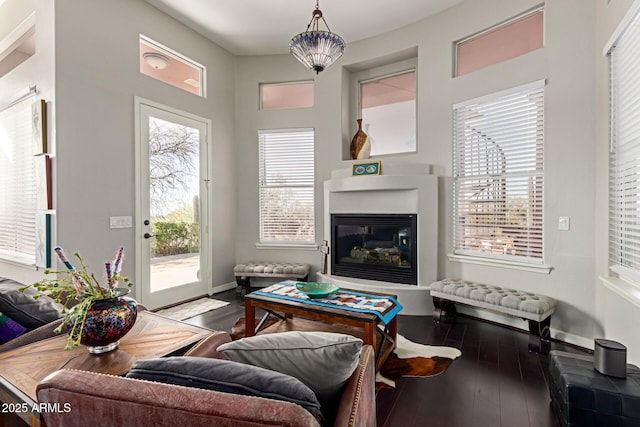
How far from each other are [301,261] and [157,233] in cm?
204

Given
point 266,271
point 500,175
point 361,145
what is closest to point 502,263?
point 500,175

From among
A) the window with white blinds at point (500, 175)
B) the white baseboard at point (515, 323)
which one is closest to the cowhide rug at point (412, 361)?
the white baseboard at point (515, 323)

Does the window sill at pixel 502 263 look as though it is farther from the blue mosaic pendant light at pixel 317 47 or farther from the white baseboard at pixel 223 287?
the white baseboard at pixel 223 287

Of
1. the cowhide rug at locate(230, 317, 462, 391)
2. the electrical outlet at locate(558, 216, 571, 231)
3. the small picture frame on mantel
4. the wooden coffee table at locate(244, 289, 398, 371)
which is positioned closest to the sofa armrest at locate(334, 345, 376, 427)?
the wooden coffee table at locate(244, 289, 398, 371)

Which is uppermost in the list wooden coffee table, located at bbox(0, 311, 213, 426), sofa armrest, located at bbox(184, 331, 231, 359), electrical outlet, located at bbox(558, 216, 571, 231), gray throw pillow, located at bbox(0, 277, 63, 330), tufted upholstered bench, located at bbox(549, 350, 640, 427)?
electrical outlet, located at bbox(558, 216, 571, 231)

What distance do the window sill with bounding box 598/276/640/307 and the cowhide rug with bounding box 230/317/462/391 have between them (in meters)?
1.23

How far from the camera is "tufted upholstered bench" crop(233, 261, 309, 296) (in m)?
4.51

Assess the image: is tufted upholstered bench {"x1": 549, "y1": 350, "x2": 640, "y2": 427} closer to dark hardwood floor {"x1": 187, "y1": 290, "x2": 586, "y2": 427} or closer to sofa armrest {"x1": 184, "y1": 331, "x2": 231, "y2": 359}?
dark hardwood floor {"x1": 187, "y1": 290, "x2": 586, "y2": 427}

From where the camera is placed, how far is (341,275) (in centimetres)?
451

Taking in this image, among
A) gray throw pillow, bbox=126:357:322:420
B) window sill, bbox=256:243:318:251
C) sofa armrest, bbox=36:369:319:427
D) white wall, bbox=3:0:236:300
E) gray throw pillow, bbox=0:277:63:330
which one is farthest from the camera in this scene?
window sill, bbox=256:243:318:251

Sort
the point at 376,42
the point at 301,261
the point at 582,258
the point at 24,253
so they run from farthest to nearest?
1. the point at 301,261
2. the point at 376,42
3. the point at 24,253
4. the point at 582,258

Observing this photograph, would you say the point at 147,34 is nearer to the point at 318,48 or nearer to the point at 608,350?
the point at 318,48

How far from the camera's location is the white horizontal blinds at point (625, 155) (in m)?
2.16

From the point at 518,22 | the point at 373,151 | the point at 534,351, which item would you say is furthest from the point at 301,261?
the point at 518,22
